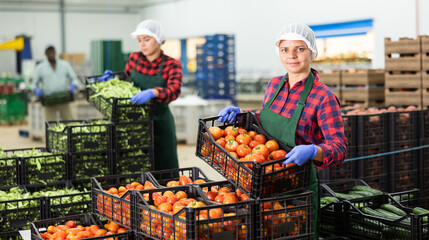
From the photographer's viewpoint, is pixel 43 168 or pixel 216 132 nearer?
pixel 216 132

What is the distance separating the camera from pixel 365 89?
711cm

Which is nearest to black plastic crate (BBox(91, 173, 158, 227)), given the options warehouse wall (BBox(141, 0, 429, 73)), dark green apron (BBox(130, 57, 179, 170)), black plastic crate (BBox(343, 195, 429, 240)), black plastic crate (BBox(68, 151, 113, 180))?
black plastic crate (BBox(68, 151, 113, 180))

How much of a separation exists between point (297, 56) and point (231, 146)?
587 mm

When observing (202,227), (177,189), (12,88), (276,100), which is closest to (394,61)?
(276,100)

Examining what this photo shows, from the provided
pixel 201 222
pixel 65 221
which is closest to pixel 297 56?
pixel 201 222

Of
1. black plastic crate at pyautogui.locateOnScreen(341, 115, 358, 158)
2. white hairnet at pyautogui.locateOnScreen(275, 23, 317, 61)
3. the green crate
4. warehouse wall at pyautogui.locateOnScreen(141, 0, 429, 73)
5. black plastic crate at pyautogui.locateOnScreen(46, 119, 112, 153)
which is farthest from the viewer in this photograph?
the green crate

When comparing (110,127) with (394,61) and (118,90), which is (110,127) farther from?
(394,61)

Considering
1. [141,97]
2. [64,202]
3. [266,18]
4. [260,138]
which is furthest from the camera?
[266,18]

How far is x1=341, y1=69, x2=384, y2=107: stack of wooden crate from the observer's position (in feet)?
23.4

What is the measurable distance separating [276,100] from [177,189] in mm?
729

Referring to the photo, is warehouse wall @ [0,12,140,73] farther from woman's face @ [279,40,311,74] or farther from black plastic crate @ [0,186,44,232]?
woman's face @ [279,40,311,74]

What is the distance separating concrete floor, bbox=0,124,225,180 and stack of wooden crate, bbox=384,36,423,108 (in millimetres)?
2458

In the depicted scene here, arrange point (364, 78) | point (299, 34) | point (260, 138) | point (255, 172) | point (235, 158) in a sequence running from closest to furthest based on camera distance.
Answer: point (255, 172), point (235, 158), point (299, 34), point (260, 138), point (364, 78)

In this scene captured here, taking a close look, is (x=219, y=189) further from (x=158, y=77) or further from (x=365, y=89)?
(x=365, y=89)
